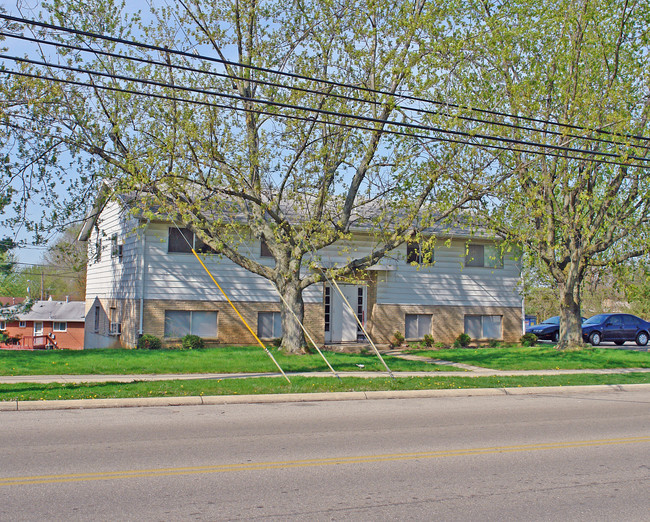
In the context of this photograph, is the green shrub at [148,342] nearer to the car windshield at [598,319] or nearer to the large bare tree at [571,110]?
the large bare tree at [571,110]

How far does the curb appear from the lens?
1116cm

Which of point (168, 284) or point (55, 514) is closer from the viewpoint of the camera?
point (55, 514)

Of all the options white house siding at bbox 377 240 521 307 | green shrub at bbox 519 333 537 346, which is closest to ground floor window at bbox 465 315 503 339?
white house siding at bbox 377 240 521 307

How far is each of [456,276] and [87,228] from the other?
16539mm

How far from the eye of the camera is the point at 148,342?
2205 cm

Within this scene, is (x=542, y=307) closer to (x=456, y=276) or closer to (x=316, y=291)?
(x=456, y=276)

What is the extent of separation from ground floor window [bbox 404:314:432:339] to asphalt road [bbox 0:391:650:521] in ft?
47.5

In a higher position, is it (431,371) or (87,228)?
(87,228)

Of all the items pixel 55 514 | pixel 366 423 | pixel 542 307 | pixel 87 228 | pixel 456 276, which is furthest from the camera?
pixel 542 307

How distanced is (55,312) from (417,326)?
3009cm

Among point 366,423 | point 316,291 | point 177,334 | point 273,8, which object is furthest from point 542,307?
point 366,423

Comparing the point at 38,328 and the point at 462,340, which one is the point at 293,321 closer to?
the point at 462,340

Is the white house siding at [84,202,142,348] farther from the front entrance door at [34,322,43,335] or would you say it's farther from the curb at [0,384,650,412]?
the front entrance door at [34,322,43,335]

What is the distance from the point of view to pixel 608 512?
5871 mm
